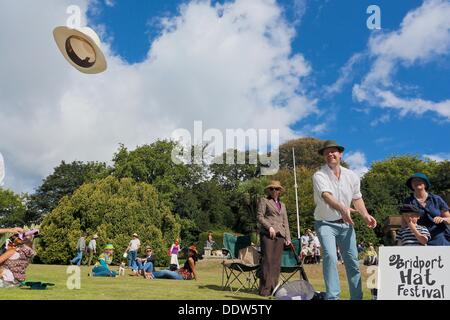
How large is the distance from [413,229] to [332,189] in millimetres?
948

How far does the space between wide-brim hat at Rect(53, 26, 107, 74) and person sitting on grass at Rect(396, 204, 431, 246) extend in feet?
14.1

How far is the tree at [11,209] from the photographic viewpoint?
65188mm

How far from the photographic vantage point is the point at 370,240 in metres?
33.7

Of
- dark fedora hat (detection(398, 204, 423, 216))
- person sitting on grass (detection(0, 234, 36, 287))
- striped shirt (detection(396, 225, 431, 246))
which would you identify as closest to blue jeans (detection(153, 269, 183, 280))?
person sitting on grass (detection(0, 234, 36, 287))

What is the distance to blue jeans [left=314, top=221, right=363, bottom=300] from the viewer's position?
208 inches

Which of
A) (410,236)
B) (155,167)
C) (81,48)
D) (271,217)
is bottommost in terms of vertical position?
(410,236)

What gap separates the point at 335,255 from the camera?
533cm

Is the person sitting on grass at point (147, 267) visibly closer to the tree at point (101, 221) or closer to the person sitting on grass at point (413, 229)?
the person sitting on grass at point (413, 229)

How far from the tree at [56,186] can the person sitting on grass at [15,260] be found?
180ft

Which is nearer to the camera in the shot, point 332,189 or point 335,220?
point 335,220

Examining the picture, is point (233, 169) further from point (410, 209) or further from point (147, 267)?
point (410, 209)

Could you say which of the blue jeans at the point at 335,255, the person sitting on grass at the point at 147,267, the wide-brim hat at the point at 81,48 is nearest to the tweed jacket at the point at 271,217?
the blue jeans at the point at 335,255

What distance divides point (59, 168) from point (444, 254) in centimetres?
6437

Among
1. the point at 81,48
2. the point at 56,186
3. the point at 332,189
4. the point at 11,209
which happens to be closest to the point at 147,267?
the point at 81,48
